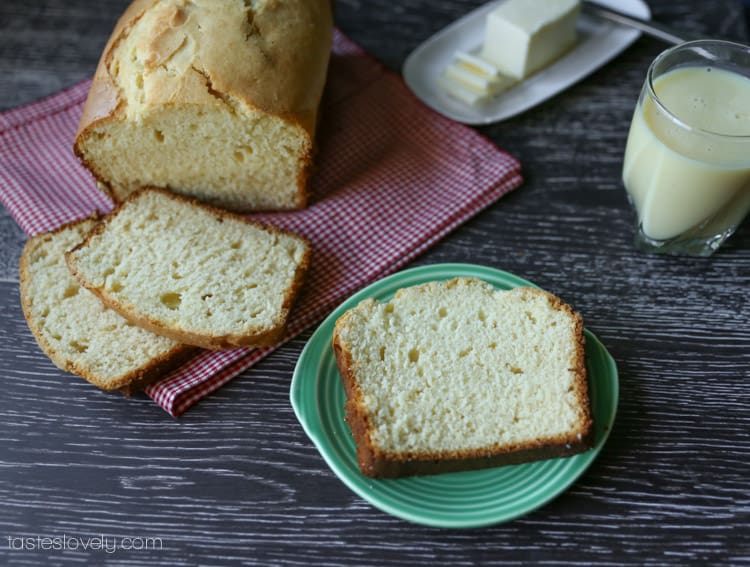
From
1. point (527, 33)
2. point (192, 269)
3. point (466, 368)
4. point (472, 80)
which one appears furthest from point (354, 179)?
point (466, 368)

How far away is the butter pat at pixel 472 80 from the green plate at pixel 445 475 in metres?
1.26

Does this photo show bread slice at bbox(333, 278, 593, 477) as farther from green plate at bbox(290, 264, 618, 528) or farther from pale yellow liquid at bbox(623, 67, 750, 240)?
pale yellow liquid at bbox(623, 67, 750, 240)

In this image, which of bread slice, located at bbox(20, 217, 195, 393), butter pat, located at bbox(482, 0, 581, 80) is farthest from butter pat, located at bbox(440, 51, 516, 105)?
bread slice, located at bbox(20, 217, 195, 393)

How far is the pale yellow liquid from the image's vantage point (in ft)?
7.56

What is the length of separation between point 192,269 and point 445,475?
1.05m

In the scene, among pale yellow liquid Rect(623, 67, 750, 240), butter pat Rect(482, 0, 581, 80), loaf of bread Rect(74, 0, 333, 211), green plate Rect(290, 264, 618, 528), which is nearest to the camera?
green plate Rect(290, 264, 618, 528)

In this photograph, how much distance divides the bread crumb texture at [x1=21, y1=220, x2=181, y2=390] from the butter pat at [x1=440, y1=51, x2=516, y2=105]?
160cm

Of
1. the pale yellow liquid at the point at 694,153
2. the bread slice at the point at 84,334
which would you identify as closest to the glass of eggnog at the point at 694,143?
the pale yellow liquid at the point at 694,153

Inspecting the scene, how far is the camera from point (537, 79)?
3234 mm

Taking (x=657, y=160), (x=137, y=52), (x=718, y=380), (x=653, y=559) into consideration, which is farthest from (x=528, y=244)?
(x=137, y=52)

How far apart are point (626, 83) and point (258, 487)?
90.5 inches

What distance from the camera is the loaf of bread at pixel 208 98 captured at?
2512mm

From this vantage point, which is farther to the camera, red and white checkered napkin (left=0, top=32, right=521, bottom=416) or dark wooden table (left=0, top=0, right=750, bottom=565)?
red and white checkered napkin (left=0, top=32, right=521, bottom=416)

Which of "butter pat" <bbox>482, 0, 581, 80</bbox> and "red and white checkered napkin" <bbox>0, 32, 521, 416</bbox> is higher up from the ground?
"butter pat" <bbox>482, 0, 581, 80</bbox>
